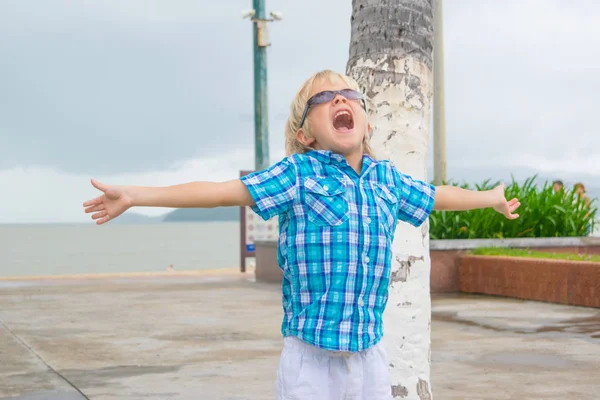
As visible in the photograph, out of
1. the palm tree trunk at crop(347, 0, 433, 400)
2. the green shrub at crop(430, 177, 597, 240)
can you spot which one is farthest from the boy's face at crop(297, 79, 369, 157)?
the green shrub at crop(430, 177, 597, 240)

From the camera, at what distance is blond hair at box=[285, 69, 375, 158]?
10.4 feet

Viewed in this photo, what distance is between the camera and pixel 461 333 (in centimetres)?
920

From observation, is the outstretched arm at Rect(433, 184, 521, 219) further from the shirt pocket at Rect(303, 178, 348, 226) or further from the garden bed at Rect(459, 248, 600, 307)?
the garden bed at Rect(459, 248, 600, 307)

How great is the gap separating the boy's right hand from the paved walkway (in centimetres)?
349

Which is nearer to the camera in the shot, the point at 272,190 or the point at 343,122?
the point at 272,190

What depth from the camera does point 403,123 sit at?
457 centimetres

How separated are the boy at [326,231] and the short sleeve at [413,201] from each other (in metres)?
0.08

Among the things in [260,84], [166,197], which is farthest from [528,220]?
[166,197]

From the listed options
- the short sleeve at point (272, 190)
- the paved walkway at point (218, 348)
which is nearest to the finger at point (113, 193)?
the short sleeve at point (272, 190)

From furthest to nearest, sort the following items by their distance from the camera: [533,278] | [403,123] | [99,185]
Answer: [533,278], [403,123], [99,185]

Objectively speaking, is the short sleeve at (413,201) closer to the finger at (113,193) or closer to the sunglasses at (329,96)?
the sunglasses at (329,96)

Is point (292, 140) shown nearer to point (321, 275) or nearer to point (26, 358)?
point (321, 275)

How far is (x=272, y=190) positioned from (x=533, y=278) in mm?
10066

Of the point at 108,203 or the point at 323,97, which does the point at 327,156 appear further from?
the point at 108,203
